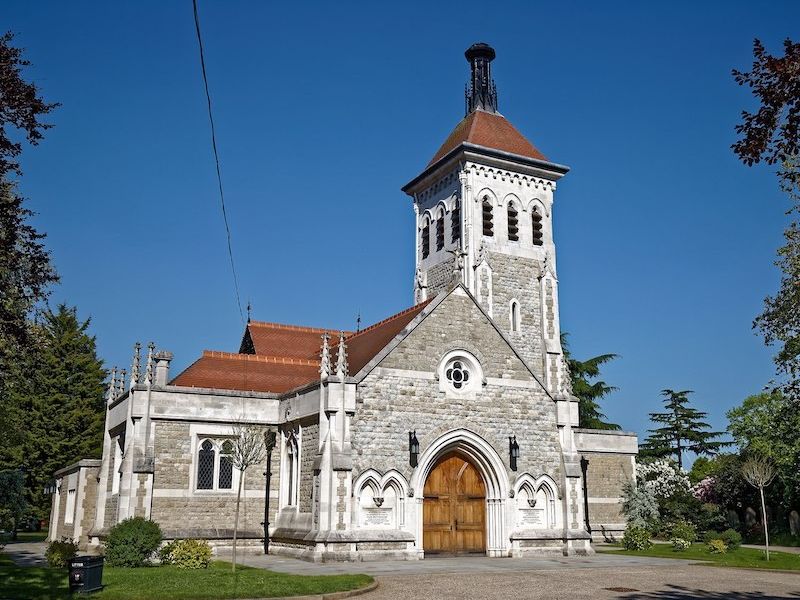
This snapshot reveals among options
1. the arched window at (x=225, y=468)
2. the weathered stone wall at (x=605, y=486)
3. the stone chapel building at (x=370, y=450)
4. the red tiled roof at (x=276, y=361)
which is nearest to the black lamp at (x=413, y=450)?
the stone chapel building at (x=370, y=450)

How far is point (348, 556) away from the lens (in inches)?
882

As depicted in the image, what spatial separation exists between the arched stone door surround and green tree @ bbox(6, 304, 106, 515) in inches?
1117

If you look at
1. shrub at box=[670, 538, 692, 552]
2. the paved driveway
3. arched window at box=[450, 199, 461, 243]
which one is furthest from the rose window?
arched window at box=[450, 199, 461, 243]

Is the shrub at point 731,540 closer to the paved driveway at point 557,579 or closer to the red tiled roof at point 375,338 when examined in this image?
the paved driveway at point 557,579

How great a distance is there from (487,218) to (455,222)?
1738mm

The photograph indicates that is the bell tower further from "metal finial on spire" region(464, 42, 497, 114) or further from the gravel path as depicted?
the gravel path

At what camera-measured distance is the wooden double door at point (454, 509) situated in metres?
24.8

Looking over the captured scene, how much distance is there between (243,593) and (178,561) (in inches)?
275

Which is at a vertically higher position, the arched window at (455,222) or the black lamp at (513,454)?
the arched window at (455,222)

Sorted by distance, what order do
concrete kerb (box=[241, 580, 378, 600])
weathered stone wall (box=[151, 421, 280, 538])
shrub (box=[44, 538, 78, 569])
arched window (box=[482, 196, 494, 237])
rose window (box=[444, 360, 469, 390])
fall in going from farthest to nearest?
arched window (box=[482, 196, 494, 237])
rose window (box=[444, 360, 469, 390])
weathered stone wall (box=[151, 421, 280, 538])
shrub (box=[44, 538, 78, 569])
concrete kerb (box=[241, 580, 378, 600])

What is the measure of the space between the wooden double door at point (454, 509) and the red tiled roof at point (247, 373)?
7.23 meters

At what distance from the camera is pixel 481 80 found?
4572 cm

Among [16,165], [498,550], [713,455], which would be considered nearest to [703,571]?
[498,550]

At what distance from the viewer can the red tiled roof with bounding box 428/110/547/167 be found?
135 ft
